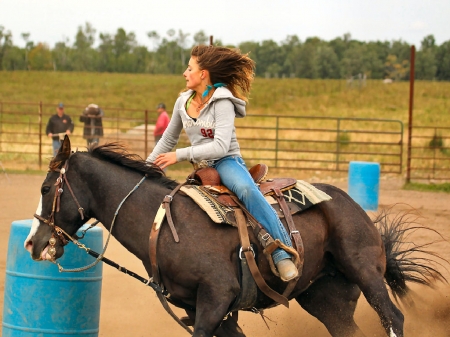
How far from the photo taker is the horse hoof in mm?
3836

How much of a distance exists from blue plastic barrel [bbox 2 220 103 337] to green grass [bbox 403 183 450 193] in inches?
444

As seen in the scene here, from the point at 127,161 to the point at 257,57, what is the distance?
84.6 metres

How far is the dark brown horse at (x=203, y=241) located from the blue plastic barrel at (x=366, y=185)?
6.59 metres

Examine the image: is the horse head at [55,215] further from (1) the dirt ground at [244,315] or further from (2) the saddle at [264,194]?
(1) the dirt ground at [244,315]

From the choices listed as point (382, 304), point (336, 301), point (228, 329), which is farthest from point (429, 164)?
point (228, 329)

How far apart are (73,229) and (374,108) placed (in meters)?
33.4

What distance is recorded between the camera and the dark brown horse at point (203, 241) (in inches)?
146

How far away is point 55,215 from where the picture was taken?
3.86m

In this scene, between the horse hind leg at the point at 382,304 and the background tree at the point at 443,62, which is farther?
the background tree at the point at 443,62

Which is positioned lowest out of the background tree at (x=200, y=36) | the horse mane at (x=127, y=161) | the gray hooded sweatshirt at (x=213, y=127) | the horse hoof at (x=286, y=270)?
the horse hoof at (x=286, y=270)

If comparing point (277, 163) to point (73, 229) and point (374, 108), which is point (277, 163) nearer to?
point (73, 229)

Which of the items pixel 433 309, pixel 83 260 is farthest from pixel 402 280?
pixel 83 260

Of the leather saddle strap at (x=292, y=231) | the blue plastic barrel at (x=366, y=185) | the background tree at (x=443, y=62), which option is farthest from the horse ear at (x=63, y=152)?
the background tree at (x=443, y=62)

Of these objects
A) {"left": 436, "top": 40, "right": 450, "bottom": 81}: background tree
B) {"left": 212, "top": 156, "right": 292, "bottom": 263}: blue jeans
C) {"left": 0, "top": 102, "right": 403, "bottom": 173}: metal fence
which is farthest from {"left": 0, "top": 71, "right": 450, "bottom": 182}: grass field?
{"left": 212, "top": 156, "right": 292, "bottom": 263}: blue jeans
